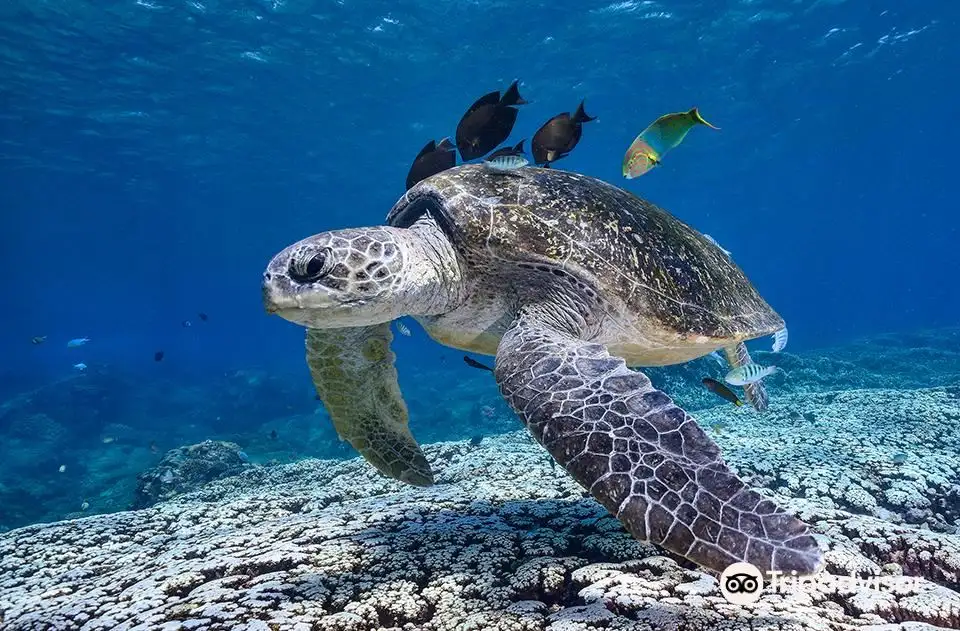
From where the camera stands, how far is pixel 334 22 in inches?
732

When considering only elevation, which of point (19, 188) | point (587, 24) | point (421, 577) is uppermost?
point (587, 24)

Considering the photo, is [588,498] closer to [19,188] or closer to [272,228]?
[19,188]

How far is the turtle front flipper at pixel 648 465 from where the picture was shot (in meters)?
1.71

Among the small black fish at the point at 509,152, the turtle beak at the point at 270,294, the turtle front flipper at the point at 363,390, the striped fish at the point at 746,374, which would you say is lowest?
the turtle front flipper at the point at 363,390

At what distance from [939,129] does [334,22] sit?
49350 mm

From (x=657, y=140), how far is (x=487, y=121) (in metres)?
1.55

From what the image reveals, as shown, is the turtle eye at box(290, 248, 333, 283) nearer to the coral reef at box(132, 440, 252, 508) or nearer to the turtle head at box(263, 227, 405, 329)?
the turtle head at box(263, 227, 405, 329)

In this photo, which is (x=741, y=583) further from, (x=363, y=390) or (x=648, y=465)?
(x=363, y=390)

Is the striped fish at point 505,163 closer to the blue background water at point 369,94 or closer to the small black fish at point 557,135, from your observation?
the small black fish at point 557,135

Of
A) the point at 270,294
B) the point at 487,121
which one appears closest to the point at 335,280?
the point at 270,294

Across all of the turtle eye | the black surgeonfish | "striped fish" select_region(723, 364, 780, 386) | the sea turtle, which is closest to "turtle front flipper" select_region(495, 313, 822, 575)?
the sea turtle

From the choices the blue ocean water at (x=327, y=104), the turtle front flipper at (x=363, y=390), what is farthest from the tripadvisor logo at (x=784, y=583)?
the blue ocean water at (x=327, y=104)

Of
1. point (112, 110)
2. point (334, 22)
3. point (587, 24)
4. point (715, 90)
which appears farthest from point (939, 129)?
point (112, 110)

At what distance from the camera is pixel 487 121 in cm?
447
